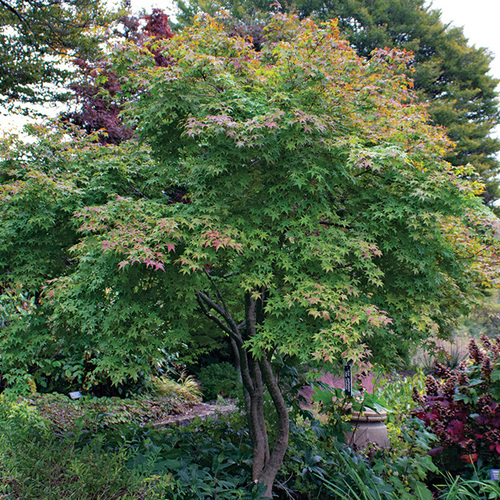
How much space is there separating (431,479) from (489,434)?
3.08ft

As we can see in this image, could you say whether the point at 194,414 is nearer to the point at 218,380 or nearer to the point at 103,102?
the point at 218,380

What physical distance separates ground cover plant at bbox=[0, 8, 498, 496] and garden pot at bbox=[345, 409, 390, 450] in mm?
1441

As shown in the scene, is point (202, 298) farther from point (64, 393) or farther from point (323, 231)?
point (64, 393)

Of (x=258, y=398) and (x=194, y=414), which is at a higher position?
(x=258, y=398)

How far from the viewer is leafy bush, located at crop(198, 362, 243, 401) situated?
848cm

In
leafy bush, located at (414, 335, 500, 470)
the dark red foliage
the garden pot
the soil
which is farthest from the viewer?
the dark red foliage

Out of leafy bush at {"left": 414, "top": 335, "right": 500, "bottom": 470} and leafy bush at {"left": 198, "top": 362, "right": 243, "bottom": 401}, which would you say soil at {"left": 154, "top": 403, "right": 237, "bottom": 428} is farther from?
leafy bush at {"left": 414, "top": 335, "right": 500, "bottom": 470}

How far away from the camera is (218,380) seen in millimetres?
8688

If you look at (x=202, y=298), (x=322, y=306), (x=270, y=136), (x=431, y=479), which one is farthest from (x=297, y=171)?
(x=431, y=479)

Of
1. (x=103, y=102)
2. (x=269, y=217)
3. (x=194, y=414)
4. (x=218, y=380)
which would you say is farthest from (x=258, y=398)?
(x=103, y=102)

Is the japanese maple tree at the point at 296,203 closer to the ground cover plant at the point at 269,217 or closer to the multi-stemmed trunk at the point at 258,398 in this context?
the ground cover plant at the point at 269,217

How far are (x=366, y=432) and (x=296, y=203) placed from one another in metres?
3.07

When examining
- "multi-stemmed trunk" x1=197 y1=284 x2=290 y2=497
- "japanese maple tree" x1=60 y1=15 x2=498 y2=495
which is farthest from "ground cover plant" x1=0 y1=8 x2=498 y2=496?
"multi-stemmed trunk" x1=197 y1=284 x2=290 y2=497

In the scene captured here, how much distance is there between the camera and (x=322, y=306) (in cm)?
277
